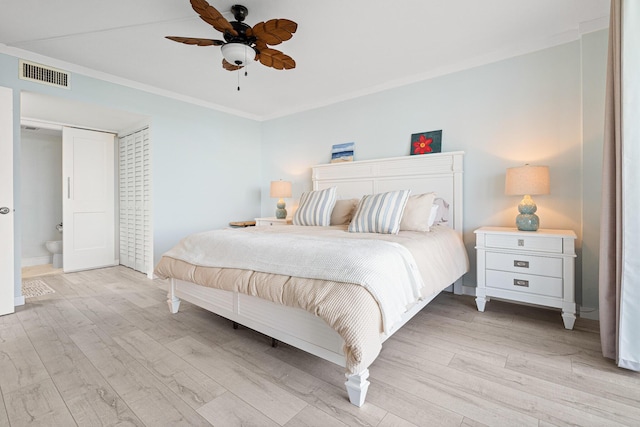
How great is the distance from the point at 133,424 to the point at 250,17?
2.75 meters

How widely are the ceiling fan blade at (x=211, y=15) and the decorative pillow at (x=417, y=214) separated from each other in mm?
2016

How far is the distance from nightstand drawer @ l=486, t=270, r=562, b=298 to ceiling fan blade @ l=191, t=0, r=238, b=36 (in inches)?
111

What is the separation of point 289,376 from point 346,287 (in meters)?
0.67

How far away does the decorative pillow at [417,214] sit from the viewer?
2619 mm

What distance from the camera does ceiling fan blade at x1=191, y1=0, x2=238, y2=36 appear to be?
173 cm

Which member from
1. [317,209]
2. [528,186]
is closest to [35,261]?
[317,209]

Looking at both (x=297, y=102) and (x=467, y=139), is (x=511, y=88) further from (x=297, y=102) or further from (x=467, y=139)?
(x=297, y=102)

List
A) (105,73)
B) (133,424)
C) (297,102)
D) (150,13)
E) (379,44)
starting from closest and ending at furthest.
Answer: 1. (133,424)
2. (150,13)
3. (379,44)
4. (105,73)
5. (297,102)

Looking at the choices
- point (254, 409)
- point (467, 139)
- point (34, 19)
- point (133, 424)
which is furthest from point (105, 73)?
point (467, 139)

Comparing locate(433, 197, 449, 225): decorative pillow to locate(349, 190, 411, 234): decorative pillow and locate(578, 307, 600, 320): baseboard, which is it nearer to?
locate(349, 190, 411, 234): decorative pillow

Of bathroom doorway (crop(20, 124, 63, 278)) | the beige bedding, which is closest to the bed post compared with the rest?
the beige bedding

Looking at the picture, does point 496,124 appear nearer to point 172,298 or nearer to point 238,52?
point 238,52

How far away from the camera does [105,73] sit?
3307mm

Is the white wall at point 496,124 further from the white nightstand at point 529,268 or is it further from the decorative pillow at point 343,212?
the decorative pillow at point 343,212
